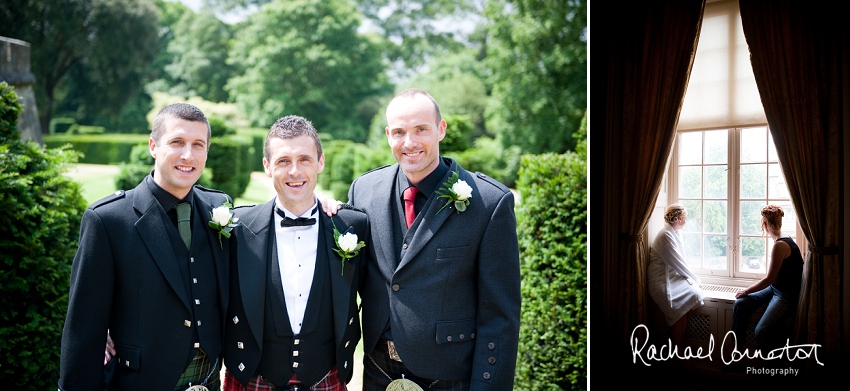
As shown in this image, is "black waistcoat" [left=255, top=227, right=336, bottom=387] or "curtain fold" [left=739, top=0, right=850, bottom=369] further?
"curtain fold" [left=739, top=0, right=850, bottom=369]

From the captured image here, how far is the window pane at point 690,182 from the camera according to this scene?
3771 mm

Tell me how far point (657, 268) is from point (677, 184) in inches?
22.1

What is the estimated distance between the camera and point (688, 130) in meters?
3.81

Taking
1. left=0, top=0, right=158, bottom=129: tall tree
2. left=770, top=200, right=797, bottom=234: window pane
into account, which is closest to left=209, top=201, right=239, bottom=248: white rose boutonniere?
left=770, top=200, right=797, bottom=234: window pane

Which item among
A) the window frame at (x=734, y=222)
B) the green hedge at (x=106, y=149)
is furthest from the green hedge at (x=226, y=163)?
the window frame at (x=734, y=222)

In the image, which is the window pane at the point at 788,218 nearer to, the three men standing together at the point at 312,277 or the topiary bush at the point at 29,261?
the three men standing together at the point at 312,277

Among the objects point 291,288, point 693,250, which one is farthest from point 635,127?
point 291,288

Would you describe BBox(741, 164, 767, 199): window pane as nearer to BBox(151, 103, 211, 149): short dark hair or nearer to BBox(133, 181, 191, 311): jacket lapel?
BBox(151, 103, 211, 149): short dark hair

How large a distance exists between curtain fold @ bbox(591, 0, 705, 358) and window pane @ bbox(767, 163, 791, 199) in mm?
580

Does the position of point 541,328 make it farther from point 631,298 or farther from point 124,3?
point 124,3

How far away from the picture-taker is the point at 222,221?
2.58 metres

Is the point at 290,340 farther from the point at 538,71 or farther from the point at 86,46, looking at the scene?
the point at 86,46

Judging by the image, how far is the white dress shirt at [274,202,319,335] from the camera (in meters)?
2.61

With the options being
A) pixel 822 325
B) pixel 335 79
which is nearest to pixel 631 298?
pixel 822 325
